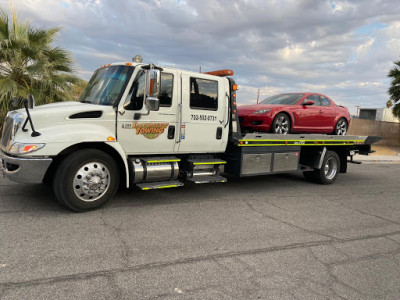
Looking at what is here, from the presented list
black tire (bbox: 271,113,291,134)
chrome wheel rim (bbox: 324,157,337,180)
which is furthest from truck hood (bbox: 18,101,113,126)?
chrome wheel rim (bbox: 324,157,337,180)

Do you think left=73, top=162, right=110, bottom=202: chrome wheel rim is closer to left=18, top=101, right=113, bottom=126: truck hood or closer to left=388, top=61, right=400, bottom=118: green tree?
left=18, top=101, right=113, bottom=126: truck hood

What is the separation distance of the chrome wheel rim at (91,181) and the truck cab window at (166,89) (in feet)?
5.05

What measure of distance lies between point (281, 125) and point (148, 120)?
3.49 metres

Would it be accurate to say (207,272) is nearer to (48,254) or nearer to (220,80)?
(48,254)

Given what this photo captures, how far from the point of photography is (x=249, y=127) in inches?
299

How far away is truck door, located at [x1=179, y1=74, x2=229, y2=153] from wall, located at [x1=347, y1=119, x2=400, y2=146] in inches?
793

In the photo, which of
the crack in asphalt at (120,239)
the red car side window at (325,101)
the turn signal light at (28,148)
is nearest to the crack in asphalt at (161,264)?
the crack in asphalt at (120,239)

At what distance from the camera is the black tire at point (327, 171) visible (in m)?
8.48

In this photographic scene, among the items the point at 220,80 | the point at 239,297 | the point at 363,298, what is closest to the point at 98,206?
the point at 239,297

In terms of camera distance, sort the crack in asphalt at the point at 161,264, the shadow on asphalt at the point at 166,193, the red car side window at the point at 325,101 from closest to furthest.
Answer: the crack in asphalt at the point at 161,264, the shadow on asphalt at the point at 166,193, the red car side window at the point at 325,101

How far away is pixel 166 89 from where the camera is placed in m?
5.75

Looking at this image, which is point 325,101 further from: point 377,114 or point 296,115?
point 377,114

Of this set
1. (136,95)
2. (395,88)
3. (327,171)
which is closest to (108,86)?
(136,95)

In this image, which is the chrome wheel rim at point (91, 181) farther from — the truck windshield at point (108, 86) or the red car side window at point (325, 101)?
the red car side window at point (325, 101)
